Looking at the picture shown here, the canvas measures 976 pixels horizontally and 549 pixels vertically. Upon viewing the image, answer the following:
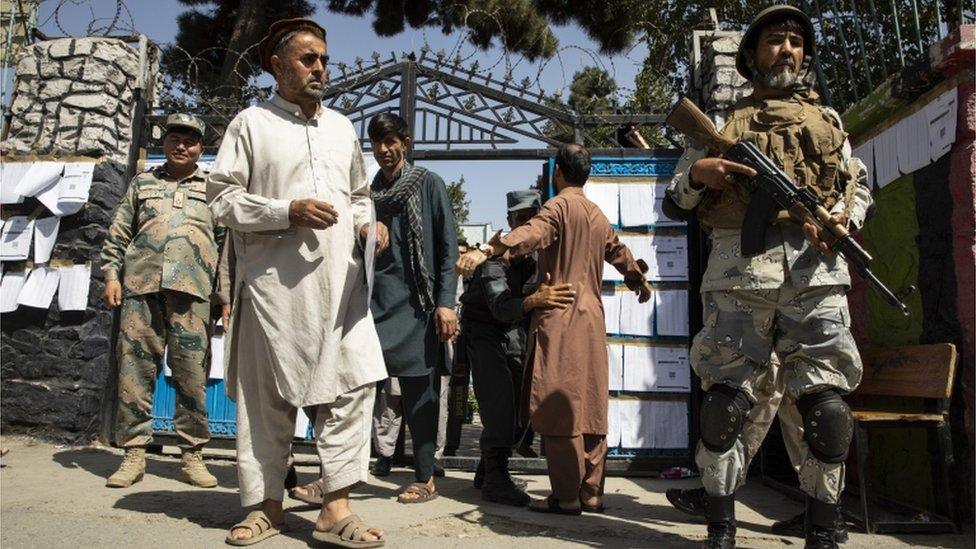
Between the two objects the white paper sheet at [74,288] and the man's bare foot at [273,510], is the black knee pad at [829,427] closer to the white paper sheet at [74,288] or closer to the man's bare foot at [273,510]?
the man's bare foot at [273,510]

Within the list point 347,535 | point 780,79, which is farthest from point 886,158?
point 347,535

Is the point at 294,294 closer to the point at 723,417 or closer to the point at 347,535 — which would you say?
the point at 347,535

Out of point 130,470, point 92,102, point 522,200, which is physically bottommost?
point 130,470

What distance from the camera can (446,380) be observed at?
6129 millimetres

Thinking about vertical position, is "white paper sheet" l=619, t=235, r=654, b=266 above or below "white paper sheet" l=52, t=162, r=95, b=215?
below

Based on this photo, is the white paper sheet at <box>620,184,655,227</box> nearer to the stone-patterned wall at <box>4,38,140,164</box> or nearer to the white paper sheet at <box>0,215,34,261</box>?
the stone-patterned wall at <box>4,38,140,164</box>

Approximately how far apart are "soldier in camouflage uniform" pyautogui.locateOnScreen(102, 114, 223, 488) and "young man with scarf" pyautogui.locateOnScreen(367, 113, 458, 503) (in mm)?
1049

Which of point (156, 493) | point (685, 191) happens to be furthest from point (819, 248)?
point (156, 493)

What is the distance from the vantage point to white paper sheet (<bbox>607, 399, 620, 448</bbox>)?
18.0 ft

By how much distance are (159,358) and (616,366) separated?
291cm

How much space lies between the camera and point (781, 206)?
9.86ft

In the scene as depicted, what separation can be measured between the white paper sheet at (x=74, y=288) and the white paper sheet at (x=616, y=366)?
3.72 m

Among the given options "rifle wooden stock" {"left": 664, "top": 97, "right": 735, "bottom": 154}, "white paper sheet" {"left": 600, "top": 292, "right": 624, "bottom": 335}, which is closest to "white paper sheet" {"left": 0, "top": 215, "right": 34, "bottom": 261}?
"white paper sheet" {"left": 600, "top": 292, "right": 624, "bottom": 335}

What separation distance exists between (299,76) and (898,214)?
9.83 feet
